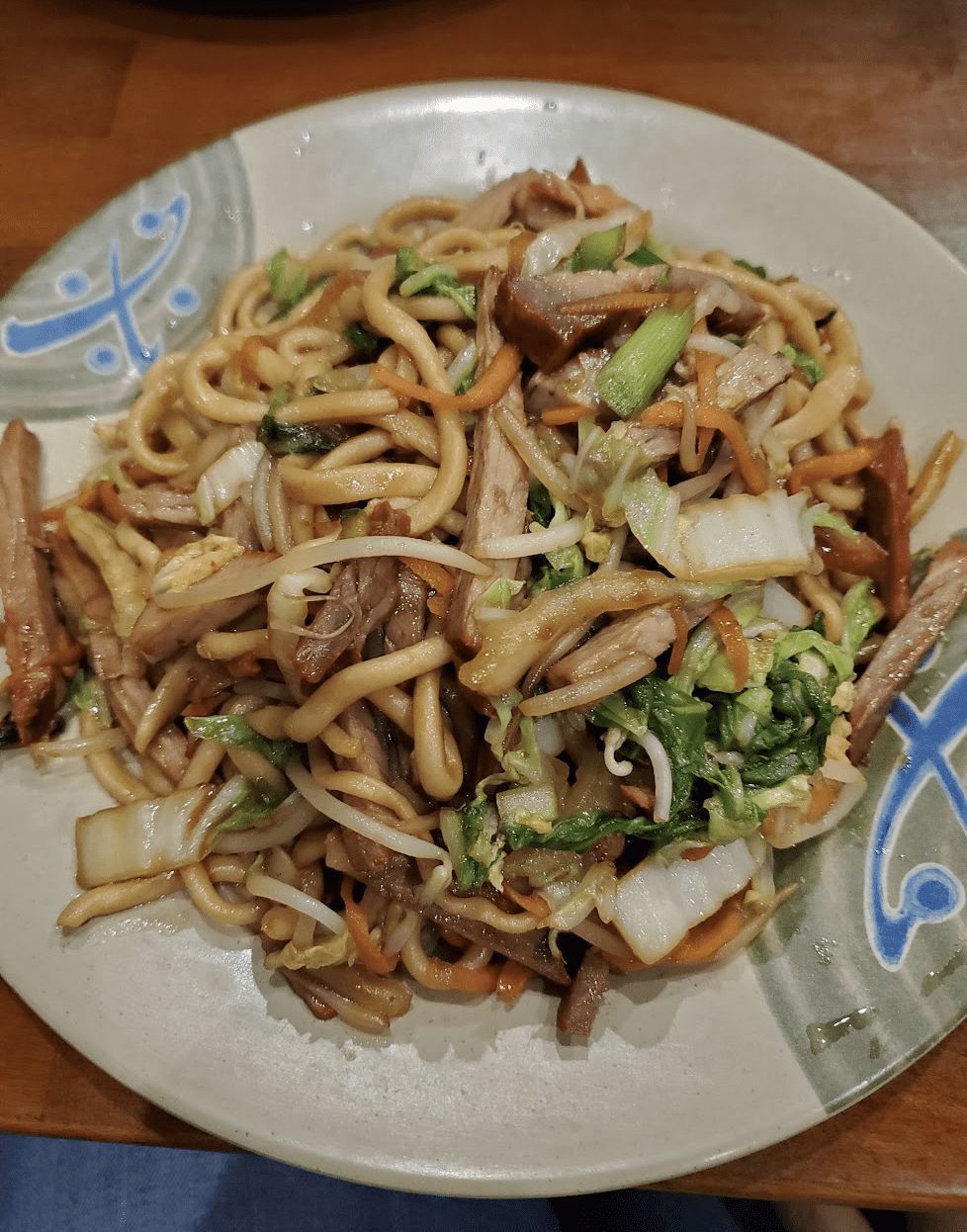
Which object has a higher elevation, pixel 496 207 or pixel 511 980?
pixel 496 207

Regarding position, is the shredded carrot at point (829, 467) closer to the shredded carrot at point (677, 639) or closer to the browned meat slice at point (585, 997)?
the shredded carrot at point (677, 639)

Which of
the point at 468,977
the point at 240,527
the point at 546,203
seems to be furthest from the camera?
the point at 546,203

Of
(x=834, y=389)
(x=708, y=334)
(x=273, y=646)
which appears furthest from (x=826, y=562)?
(x=273, y=646)

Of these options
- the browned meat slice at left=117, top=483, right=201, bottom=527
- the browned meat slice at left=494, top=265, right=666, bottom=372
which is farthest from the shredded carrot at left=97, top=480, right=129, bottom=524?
the browned meat slice at left=494, top=265, right=666, bottom=372

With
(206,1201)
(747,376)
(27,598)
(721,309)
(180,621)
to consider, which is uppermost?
(721,309)

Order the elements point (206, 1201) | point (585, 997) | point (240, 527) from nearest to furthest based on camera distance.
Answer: point (585, 997) < point (240, 527) < point (206, 1201)

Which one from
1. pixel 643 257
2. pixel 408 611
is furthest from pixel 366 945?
pixel 643 257

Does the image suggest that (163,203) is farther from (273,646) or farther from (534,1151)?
(534,1151)

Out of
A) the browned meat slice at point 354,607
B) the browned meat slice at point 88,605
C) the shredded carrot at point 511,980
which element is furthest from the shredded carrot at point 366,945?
the browned meat slice at point 88,605

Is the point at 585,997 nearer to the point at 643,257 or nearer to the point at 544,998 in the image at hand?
the point at 544,998
